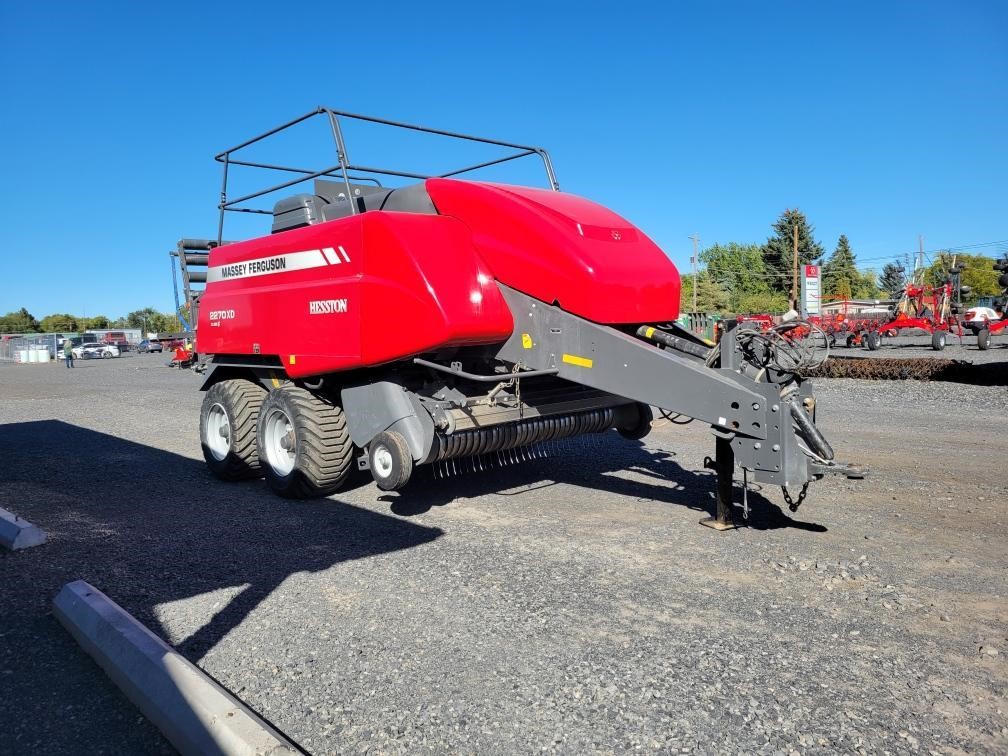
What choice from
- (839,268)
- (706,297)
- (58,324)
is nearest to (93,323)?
(58,324)

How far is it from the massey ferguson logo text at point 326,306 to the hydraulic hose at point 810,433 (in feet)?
10.6

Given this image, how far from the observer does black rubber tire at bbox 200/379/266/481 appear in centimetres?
722

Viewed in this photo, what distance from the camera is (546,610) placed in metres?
4.09

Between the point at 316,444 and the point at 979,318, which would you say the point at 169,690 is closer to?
the point at 316,444

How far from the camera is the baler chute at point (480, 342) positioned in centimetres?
486

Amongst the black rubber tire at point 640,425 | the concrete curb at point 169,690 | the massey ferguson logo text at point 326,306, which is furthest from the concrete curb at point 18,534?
the black rubber tire at point 640,425

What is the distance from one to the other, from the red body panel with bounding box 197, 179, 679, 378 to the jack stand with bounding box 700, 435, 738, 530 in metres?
1.08

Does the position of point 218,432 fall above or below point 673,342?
below

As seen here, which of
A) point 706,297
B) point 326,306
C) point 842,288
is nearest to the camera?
point 326,306

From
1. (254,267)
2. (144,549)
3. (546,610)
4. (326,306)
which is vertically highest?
(254,267)

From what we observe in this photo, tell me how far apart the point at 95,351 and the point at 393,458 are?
61.6 m

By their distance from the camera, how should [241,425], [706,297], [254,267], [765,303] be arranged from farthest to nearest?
1. [706,297]
2. [765,303]
3. [241,425]
4. [254,267]

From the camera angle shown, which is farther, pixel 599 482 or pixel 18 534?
pixel 599 482

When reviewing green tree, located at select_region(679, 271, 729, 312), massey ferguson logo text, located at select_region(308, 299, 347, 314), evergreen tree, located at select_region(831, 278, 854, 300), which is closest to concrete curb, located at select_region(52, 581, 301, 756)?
massey ferguson logo text, located at select_region(308, 299, 347, 314)
